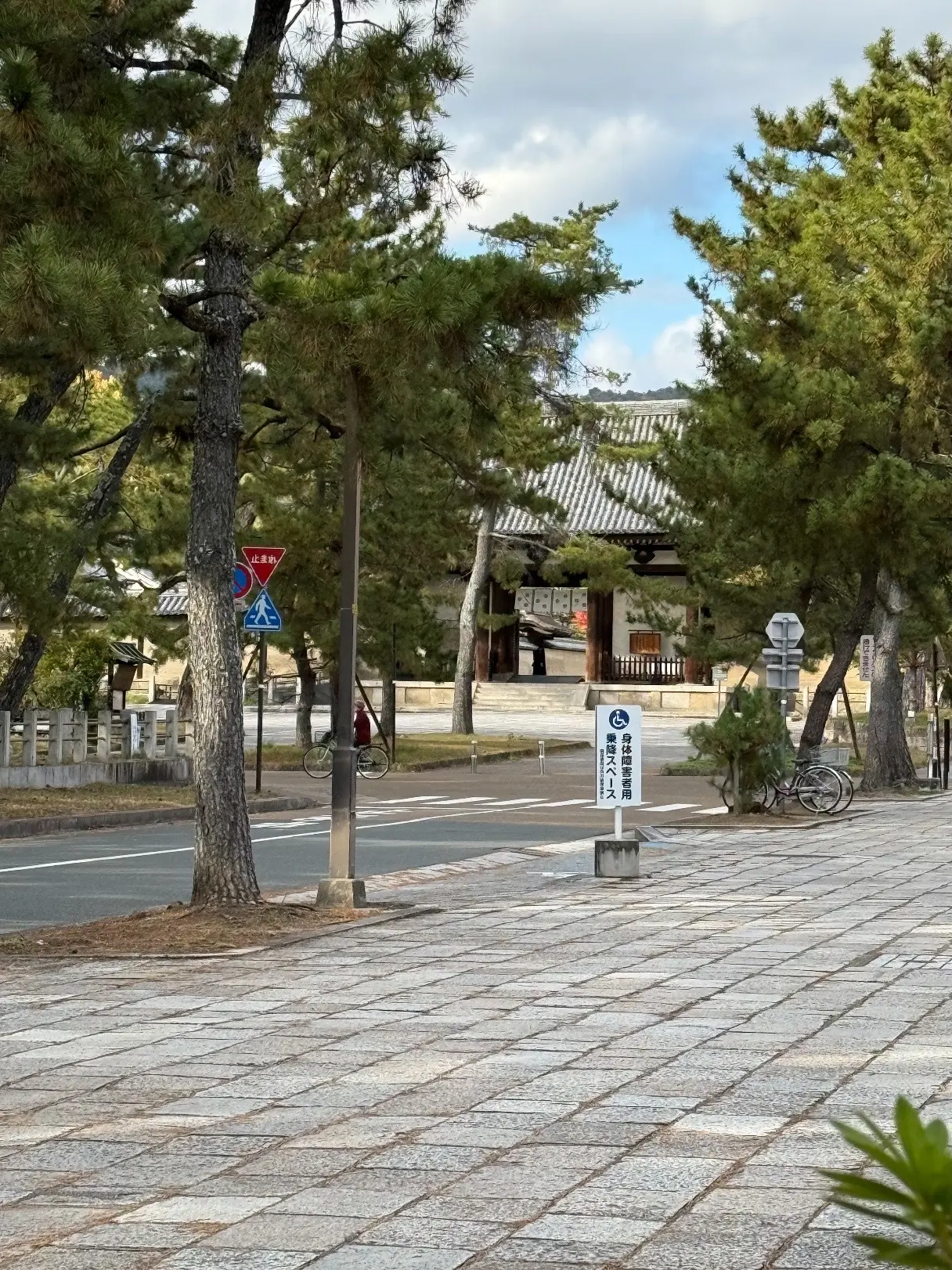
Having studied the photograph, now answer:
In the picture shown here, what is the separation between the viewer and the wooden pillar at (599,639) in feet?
192

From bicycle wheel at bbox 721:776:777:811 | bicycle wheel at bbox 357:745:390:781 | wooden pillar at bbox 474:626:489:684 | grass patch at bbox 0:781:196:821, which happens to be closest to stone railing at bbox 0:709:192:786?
grass patch at bbox 0:781:196:821

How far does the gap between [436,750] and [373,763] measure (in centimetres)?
655

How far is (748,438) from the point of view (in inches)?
1074

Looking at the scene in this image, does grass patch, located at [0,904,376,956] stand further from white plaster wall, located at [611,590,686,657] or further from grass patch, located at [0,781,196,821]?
white plaster wall, located at [611,590,686,657]

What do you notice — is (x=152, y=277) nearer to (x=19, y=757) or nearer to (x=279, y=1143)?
(x=279, y=1143)

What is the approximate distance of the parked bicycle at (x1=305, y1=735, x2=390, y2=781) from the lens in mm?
33219

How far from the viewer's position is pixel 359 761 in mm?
33781

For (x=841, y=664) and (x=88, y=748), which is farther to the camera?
(x=841, y=664)

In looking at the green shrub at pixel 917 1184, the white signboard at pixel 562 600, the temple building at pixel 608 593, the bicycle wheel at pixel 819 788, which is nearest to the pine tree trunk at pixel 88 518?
the bicycle wheel at pixel 819 788

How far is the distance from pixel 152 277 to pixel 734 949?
16.7ft

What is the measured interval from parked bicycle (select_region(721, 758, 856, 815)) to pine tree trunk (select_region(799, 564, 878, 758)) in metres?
3.11

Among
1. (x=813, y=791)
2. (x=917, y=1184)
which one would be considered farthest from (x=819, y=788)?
(x=917, y=1184)

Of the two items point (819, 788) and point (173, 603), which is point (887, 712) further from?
point (173, 603)

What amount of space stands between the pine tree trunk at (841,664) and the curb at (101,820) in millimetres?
8516
